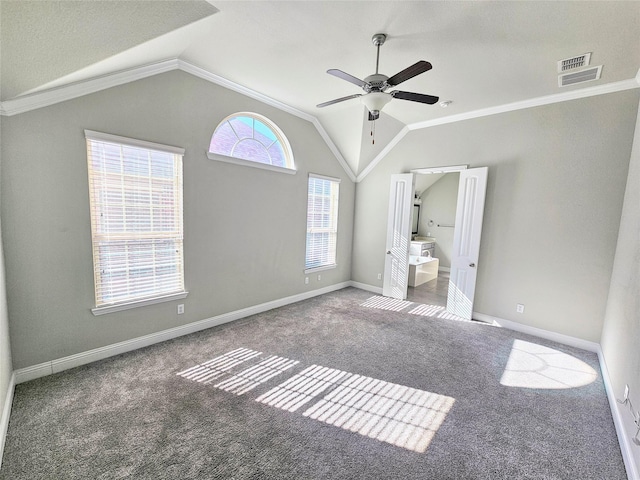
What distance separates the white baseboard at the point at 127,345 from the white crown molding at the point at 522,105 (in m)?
3.58

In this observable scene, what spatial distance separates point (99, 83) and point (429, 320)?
4.83 m

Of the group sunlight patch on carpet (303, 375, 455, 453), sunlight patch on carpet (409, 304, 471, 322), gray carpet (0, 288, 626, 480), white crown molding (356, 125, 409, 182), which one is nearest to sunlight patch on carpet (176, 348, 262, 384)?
gray carpet (0, 288, 626, 480)

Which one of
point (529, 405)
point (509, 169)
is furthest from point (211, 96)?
point (529, 405)

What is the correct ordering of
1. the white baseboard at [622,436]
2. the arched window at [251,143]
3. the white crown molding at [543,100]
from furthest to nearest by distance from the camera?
1. the arched window at [251,143]
2. the white crown molding at [543,100]
3. the white baseboard at [622,436]

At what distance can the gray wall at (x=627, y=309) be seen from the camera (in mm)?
1930

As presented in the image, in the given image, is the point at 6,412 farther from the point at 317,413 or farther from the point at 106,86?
the point at 106,86

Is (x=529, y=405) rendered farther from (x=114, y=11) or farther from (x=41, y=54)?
(x=41, y=54)

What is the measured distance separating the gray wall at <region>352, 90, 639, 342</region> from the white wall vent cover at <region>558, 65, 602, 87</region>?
1.43 feet

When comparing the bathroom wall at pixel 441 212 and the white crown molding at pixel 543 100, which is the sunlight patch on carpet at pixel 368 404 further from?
the bathroom wall at pixel 441 212

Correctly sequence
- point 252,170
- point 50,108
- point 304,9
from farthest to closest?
1. point 252,170
2. point 50,108
3. point 304,9

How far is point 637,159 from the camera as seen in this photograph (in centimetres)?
270

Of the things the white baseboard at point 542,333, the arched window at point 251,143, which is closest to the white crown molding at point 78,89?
the arched window at point 251,143

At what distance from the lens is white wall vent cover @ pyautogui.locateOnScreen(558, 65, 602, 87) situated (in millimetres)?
2770

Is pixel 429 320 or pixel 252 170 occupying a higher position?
pixel 252 170
